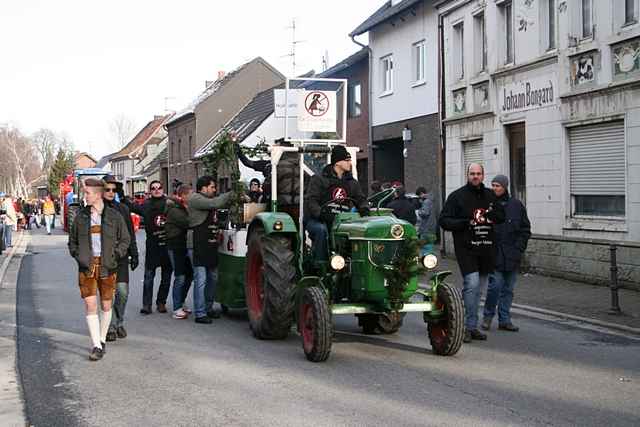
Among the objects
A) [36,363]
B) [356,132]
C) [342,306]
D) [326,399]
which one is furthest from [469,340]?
[356,132]

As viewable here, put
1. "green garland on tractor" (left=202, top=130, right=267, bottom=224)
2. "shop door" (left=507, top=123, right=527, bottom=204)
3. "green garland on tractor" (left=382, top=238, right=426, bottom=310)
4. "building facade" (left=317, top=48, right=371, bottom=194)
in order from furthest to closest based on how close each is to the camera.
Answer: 1. "building facade" (left=317, top=48, right=371, bottom=194)
2. "shop door" (left=507, top=123, right=527, bottom=204)
3. "green garland on tractor" (left=202, top=130, right=267, bottom=224)
4. "green garland on tractor" (left=382, top=238, right=426, bottom=310)

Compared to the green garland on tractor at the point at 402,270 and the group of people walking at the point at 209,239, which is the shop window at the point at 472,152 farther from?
the green garland on tractor at the point at 402,270

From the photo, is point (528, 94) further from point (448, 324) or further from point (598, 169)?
point (448, 324)

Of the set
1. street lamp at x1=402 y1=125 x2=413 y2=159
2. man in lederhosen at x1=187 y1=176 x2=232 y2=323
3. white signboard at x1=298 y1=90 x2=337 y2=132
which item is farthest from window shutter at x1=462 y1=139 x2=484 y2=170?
man in lederhosen at x1=187 y1=176 x2=232 y2=323

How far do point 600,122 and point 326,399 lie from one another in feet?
33.5

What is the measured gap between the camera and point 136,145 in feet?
269

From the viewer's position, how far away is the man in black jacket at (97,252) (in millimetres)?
8625

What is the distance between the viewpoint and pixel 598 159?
15.5 metres

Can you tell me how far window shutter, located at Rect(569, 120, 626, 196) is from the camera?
15.0 m

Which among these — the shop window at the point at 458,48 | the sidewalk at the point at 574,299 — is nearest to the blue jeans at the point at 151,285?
the sidewalk at the point at 574,299

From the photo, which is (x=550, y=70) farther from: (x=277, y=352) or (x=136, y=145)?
(x=136, y=145)

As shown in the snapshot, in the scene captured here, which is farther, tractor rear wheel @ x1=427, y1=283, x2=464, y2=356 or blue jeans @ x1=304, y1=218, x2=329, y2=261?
blue jeans @ x1=304, y1=218, x2=329, y2=261

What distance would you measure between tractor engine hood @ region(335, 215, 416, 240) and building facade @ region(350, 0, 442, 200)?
46.1 ft

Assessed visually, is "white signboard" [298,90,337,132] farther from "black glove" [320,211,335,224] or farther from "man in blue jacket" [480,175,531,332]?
"black glove" [320,211,335,224]
